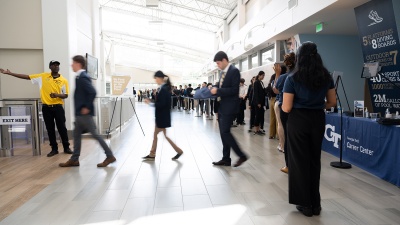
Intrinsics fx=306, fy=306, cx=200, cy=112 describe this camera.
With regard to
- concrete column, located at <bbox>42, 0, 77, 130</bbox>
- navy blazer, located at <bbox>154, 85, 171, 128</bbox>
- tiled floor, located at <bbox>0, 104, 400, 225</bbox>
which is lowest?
tiled floor, located at <bbox>0, 104, 400, 225</bbox>

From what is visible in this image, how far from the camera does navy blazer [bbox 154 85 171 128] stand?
4.67 m

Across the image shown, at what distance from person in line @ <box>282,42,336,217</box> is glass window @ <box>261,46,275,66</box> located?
8425mm

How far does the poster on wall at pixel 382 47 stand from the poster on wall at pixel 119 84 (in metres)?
5.46

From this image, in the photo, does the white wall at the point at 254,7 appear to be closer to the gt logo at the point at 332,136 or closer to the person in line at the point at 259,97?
the person in line at the point at 259,97

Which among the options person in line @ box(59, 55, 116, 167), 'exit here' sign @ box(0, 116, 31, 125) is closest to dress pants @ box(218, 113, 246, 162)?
person in line @ box(59, 55, 116, 167)

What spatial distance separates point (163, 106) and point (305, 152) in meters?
2.56

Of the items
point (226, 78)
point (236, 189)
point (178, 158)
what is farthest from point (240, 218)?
point (178, 158)

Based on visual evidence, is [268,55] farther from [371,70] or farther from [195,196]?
[195,196]

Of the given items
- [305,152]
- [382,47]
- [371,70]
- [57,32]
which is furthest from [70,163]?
[382,47]

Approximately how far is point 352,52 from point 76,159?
316 inches

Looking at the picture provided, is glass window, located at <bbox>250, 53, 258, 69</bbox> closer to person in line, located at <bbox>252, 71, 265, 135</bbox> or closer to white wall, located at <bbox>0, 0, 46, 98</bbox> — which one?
person in line, located at <bbox>252, 71, 265, 135</bbox>

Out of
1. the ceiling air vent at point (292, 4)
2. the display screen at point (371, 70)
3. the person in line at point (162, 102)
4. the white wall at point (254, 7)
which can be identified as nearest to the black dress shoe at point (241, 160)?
the person in line at point (162, 102)

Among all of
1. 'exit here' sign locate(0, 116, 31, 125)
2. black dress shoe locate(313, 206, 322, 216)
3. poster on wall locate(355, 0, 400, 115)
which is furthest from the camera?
'exit here' sign locate(0, 116, 31, 125)

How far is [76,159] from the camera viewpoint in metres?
4.49
